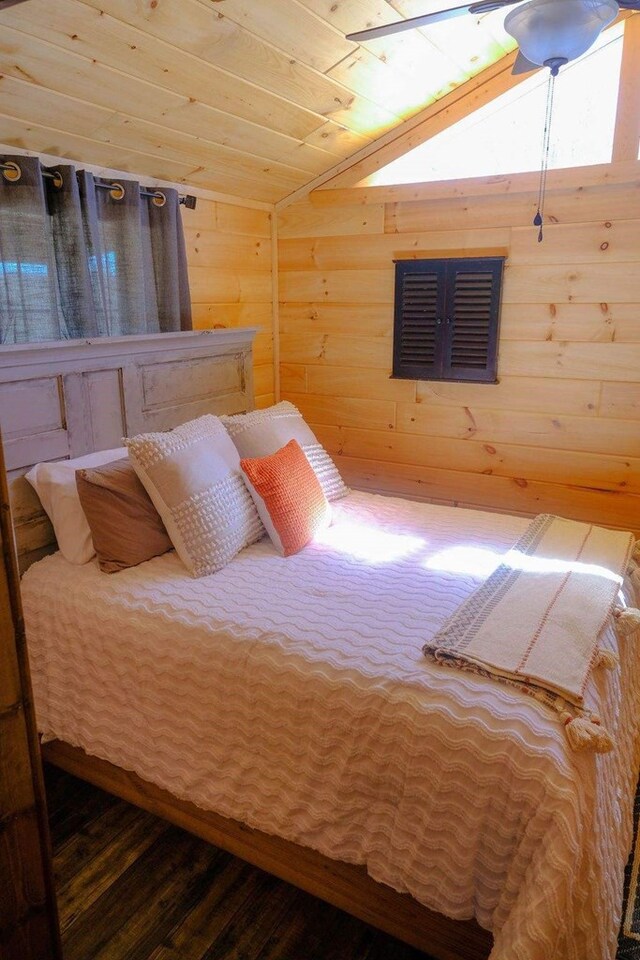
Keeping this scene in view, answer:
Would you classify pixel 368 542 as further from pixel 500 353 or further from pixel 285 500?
pixel 500 353

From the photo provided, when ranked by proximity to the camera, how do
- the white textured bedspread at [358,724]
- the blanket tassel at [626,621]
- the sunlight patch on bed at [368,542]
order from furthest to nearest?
1. the sunlight patch on bed at [368,542]
2. the blanket tassel at [626,621]
3. the white textured bedspread at [358,724]

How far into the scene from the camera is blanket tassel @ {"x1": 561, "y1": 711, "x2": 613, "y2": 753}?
1344 millimetres

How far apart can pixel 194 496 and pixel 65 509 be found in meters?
0.42

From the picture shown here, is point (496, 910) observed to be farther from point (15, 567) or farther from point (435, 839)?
point (15, 567)

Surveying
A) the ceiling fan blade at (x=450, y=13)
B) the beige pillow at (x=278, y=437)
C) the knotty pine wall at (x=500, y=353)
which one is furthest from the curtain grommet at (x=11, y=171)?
the knotty pine wall at (x=500, y=353)

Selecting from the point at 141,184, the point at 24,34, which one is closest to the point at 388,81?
the point at 141,184

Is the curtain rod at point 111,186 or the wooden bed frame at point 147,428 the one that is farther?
the curtain rod at point 111,186

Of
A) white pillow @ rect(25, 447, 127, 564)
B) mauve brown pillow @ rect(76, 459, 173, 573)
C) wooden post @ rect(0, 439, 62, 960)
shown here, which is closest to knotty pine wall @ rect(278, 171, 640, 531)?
mauve brown pillow @ rect(76, 459, 173, 573)

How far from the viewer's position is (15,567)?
95cm

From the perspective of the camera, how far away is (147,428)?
2648 millimetres

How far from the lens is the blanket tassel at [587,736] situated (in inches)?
52.9

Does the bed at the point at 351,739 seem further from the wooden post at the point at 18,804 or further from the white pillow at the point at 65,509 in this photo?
the wooden post at the point at 18,804

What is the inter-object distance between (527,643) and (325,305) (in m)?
2.42

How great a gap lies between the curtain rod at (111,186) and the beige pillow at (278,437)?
0.92 m
